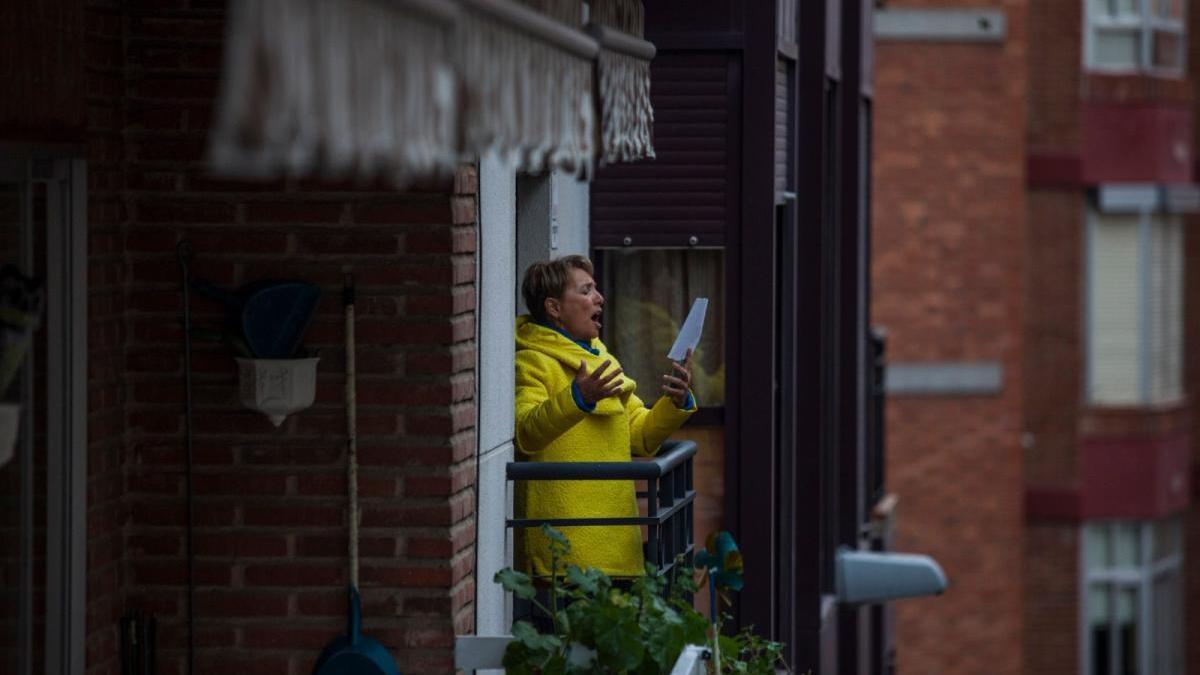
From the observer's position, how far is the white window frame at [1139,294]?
23891 millimetres

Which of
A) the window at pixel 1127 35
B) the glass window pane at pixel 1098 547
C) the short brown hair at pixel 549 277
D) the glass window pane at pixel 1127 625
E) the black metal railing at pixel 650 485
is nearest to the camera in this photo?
the black metal railing at pixel 650 485

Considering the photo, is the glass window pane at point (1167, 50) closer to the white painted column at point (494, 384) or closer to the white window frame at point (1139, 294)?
the white window frame at point (1139, 294)

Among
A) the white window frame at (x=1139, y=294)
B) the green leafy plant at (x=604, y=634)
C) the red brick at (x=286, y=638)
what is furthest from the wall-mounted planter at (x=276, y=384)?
the white window frame at (x=1139, y=294)

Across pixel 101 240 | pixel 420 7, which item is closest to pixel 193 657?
pixel 101 240

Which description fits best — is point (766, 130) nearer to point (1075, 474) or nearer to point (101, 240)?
point (101, 240)

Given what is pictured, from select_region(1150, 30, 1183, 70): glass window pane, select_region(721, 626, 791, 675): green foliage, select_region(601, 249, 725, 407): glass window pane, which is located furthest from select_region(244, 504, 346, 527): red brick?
select_region(1150, 30, 1183, 70): glass window pane

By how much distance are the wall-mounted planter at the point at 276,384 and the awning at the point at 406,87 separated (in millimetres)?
1016

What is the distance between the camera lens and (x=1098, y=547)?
24.0 metres

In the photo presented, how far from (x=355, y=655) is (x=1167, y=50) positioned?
19.3 m

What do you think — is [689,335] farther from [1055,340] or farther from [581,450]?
[1055,340]

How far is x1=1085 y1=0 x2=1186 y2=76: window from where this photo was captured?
23.8 metres

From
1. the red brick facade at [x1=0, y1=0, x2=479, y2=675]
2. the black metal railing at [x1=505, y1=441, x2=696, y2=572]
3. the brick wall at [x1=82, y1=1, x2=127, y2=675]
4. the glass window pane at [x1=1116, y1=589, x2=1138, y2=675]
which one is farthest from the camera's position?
the glass window pane at [x1=1116, y1=589, x2=1138, y2=675]

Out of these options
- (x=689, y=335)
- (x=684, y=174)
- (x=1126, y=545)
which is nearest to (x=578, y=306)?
(x=689, y=335)

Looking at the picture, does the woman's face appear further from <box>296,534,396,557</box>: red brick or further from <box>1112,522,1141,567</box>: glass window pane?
<box>1112,522,1141,567</box>: glass window pane
